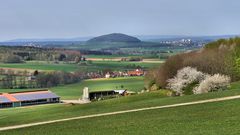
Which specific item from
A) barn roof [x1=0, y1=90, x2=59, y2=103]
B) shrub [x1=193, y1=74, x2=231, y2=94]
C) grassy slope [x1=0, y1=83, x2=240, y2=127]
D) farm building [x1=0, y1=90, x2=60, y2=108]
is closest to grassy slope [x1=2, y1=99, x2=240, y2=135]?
grassy slope [x1=0, y1=83, x2=240, y2=127]

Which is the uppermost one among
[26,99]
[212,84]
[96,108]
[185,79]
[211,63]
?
[211,63]

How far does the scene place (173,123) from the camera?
70.5 ft

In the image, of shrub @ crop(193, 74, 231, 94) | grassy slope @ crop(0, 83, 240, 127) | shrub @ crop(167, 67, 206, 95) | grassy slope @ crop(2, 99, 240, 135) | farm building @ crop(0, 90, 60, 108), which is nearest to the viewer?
grassy slope @ crop(2, 99, 240, 135)

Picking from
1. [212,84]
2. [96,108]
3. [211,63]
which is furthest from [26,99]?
[96,108]

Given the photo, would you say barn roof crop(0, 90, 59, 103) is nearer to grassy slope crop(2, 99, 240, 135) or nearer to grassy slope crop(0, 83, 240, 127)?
grassy slope crop(0, 83, 240, 127)

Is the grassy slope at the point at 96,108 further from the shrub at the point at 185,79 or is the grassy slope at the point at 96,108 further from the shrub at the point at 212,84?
the shrub at the point at 212,84

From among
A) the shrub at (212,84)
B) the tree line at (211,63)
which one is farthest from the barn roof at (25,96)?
the shrub at (212,84)

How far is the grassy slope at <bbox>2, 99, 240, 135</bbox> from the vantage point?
1903 centimetres

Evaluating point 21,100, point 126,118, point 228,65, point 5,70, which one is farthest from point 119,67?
point 126,118

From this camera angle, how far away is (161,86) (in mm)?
66438

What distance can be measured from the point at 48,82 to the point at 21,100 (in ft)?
117

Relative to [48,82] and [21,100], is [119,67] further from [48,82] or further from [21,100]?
[21,100]

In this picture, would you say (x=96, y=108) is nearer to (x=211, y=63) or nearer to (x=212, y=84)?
(x=212, y=84)

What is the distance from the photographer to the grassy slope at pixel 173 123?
62.4ft
